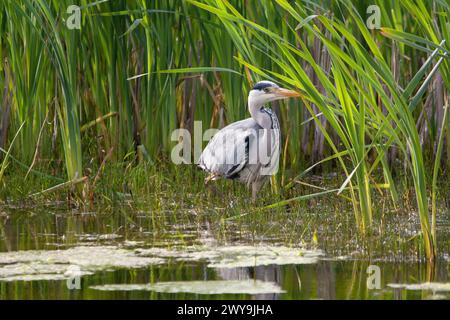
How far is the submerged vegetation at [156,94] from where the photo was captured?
6.40 m

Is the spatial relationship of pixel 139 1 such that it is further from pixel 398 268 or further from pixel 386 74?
pixel 398 268

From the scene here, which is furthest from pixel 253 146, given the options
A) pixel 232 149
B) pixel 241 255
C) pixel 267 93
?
pixel 241 255

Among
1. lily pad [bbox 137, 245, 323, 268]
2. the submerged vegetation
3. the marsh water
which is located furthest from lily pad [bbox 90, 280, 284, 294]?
the submerged vegetation

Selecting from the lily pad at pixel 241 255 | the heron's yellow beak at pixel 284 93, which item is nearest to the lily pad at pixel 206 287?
the lily pad at pixel 241 255

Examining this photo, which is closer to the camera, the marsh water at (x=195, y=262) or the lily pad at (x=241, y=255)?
the marsh water at (x=195, y=262)

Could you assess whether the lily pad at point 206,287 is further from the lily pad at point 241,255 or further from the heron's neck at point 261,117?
the heron's neck at point 261,117

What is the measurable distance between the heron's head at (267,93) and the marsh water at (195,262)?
1.04 metres

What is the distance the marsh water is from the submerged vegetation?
1.58 feet

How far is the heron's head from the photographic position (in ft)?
21.7

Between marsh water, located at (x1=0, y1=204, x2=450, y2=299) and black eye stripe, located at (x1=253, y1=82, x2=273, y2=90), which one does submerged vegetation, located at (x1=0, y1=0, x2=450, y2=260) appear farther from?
marsh water, located at (x1=0, y1=204, x2=450, y2=299)

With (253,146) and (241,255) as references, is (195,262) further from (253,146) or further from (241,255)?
(253,146)

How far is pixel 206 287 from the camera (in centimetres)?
420

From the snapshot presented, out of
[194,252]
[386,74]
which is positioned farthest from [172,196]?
[386,74]

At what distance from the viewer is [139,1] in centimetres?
650
